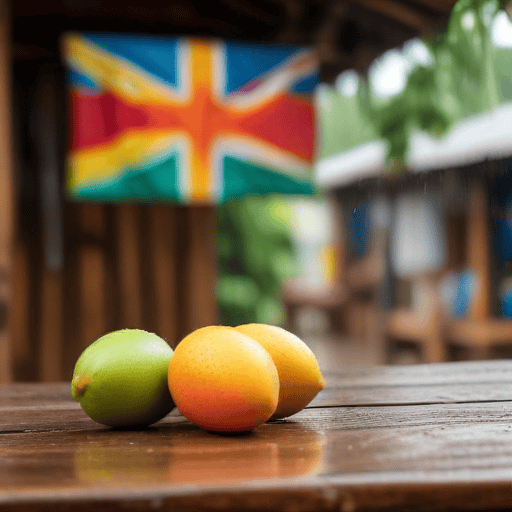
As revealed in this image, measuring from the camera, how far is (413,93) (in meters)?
3.19

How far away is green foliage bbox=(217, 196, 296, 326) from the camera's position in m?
8.45

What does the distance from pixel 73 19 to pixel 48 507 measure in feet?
10.5

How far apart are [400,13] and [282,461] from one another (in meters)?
2.73

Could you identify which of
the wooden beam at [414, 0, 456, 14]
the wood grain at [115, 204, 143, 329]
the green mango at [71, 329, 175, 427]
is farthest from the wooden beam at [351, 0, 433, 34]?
the green mango at [71, 329, 175, 427]

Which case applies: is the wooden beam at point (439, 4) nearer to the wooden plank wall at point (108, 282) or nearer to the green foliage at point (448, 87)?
the green foliage at point (448, 87)

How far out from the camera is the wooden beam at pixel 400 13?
298cm

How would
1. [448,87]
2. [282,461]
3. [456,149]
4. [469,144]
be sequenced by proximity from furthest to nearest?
[456,149] < [469,144] < [448,87] < [282,461]

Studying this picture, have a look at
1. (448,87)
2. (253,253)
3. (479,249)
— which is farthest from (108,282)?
(253,253)

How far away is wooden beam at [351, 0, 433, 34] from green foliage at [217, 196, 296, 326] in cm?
524

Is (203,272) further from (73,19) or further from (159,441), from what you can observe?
(159,441)

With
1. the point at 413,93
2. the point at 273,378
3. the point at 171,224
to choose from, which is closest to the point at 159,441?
the point at 273,378

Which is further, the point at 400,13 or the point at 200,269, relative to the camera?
the point at 200,269

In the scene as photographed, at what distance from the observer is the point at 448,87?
2.92m

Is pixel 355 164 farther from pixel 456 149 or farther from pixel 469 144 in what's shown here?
pixel 469 144
